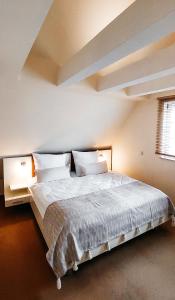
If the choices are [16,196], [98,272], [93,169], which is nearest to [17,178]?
[16,196]

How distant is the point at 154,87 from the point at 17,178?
8.59 feet

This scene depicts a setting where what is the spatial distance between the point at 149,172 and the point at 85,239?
2.02 metres

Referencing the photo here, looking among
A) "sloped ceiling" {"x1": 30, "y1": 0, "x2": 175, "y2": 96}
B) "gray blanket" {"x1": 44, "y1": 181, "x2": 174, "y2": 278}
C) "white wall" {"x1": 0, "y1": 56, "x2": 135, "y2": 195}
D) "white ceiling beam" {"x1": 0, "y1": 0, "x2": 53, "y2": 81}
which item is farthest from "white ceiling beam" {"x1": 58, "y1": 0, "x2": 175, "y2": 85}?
"gray blanket" {"x1": 44, "y1": 181, "x2": 174, "y2": 278}

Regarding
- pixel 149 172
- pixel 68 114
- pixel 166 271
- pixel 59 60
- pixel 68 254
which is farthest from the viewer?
pixel 149 172

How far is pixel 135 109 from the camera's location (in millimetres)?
3371

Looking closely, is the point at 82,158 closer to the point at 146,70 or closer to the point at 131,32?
the point at 146,70

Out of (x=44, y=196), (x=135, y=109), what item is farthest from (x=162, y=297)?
(x=135, y=109)

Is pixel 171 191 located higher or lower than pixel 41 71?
lower

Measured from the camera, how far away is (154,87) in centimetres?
237

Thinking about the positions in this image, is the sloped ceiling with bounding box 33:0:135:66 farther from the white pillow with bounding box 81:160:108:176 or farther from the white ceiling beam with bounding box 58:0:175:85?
the white pillow with bounding box 81:160:108:176

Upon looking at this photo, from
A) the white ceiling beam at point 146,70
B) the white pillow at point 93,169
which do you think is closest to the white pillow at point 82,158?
the white pillow at point 93,169

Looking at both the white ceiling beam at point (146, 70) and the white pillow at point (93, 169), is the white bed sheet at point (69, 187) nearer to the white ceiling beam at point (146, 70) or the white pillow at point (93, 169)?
the white pillow at point (93, 169)

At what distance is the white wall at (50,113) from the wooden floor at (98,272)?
147 centimetres

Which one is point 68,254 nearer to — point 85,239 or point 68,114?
point 85,239
